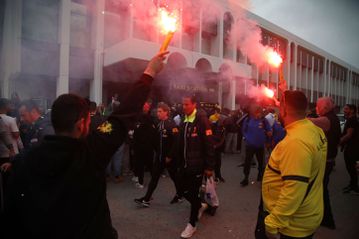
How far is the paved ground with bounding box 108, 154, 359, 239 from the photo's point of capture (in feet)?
14.0

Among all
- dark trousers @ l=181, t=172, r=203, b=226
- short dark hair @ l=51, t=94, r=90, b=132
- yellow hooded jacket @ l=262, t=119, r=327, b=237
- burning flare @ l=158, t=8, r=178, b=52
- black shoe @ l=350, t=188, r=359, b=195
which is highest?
burning flare @ l=158, t=8, r=178, b=52

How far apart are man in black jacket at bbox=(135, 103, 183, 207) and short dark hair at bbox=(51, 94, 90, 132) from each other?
308 centimetres

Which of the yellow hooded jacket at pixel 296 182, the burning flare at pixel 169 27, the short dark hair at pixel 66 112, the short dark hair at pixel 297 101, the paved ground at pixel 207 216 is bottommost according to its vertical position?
the paved ground at pixel 207 216

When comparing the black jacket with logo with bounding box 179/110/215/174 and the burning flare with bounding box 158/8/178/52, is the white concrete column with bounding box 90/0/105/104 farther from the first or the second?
the burning flare with bounding box 158/8/178/52

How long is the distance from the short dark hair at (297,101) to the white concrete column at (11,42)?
25.5 ft

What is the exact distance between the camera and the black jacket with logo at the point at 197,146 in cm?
424

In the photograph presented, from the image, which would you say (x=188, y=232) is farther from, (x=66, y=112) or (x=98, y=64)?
(x=98, y=64)

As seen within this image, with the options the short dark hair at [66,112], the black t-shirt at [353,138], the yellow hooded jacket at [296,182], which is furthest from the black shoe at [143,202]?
the black t-shirt at [353,138]

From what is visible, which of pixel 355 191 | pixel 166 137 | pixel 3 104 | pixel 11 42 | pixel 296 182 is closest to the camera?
pixel 296 182

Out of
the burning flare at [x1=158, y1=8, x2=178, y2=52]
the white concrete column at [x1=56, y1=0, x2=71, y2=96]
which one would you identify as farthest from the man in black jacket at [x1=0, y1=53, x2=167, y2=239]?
the white concrete column at [x1=56, y1=0, x2=71, y2=96]

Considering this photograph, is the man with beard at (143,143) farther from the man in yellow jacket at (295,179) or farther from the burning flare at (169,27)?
the man in yellow jacket at (295,179)

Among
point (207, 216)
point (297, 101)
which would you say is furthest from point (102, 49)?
point (297, 101)

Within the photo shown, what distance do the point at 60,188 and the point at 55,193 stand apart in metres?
0.03

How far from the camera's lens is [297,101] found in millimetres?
2477
